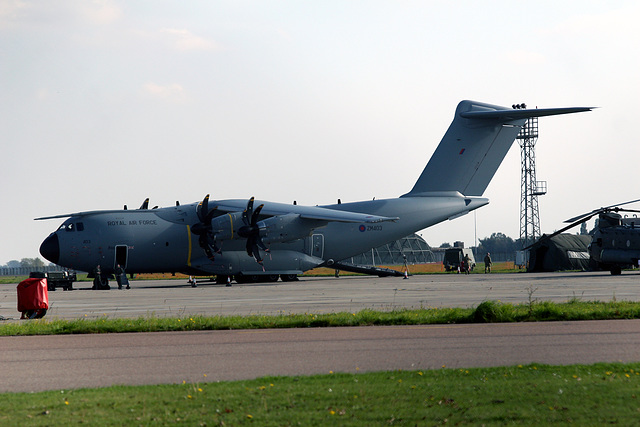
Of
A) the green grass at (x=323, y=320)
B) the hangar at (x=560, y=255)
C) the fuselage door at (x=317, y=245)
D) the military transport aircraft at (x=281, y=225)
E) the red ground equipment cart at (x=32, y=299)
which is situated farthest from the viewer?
the hangar at (x=560, y=255)

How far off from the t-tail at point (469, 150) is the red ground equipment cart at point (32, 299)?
98.0ft

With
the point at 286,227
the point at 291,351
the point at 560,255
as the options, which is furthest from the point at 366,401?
the point at 560,255

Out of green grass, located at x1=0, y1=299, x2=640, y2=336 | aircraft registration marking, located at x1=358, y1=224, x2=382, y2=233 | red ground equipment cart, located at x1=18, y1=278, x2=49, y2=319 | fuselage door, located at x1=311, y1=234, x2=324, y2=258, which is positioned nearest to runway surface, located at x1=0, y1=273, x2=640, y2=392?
green grass, located at x1=0, y1=299, x2=640, y2=336

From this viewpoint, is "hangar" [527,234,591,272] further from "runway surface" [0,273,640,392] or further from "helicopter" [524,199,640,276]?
"runway surface" [0,273,640,392]

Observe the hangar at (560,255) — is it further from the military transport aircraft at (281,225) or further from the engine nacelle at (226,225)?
the engine nacelle at (226,225)

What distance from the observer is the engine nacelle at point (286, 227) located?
39531 mm

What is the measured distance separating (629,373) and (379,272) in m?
41.9

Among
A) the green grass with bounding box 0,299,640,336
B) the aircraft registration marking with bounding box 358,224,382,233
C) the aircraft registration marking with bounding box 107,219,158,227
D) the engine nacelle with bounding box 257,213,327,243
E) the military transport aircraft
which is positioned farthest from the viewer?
the aircraft registration marking with bounding box 358,224,382,233

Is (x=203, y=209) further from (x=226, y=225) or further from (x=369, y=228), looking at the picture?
(x=369, y=228)

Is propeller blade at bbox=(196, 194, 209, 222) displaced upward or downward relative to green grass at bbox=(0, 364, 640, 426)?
upward

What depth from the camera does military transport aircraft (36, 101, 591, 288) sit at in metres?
38.9

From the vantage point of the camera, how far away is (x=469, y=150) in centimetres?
4488

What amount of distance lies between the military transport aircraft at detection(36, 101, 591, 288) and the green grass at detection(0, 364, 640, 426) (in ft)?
99.1

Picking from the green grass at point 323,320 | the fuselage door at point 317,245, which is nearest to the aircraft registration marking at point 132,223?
the fuselage door at point 317,245
